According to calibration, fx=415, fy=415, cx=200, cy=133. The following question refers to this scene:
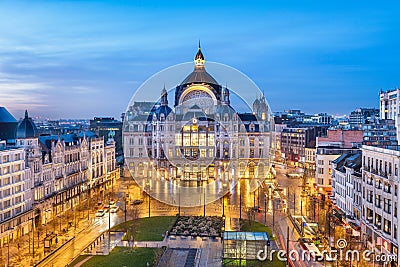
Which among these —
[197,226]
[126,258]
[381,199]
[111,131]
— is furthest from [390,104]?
[126,258]

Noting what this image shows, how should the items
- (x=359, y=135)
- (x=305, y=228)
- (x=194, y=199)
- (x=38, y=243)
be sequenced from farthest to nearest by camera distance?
(x=359, y=135)
(x=194, y=199)
(x=305, y=228)
(x=38, y=243)

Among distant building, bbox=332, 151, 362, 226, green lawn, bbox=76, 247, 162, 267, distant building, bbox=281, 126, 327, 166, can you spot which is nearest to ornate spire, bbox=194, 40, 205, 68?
distant building, bbox=281, 126, 327, 166

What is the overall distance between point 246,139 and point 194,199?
92.9ft

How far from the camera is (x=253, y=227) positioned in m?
36.7

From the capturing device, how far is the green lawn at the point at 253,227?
35697 mm

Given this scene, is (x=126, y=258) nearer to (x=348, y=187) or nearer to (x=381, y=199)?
(x=381, y=199)

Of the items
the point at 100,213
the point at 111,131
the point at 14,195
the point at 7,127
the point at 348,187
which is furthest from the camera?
the point at 111,131

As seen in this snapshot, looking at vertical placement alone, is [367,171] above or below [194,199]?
above

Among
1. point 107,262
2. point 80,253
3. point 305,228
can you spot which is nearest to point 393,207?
point 305,228

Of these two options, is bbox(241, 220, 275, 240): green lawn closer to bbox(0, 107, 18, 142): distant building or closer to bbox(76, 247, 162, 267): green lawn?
bbox(76, 247, 162, 267): green lawn

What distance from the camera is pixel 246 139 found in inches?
3022

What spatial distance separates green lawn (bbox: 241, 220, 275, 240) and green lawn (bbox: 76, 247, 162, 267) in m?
9.25

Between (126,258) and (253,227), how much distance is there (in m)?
12.7

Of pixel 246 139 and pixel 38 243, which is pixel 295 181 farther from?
pixel 38 243
